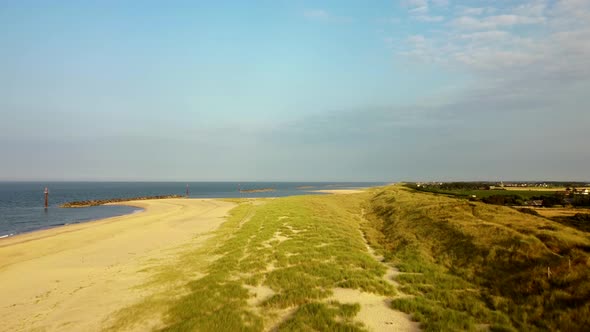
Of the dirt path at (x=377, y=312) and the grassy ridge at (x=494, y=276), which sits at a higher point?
the grassy ridge at (x=494, y=276)

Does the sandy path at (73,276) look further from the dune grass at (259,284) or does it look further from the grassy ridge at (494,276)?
the grassy ridge at (494,276)

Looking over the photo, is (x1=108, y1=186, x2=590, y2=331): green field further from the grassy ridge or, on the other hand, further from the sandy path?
the sandy path

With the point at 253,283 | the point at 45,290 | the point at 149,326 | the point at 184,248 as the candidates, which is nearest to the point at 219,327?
the point at 149,326

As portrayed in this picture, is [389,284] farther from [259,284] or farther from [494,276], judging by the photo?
[259,284]

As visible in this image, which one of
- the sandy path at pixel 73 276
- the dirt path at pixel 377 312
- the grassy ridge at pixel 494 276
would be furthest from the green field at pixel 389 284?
the sandy path at pixel 73 276

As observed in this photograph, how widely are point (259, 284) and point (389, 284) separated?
5.31 meters

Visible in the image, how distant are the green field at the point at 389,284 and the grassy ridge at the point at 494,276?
0.04m

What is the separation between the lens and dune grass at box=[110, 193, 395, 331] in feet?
30.6

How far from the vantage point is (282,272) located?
570 inches

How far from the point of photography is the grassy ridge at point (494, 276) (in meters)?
8.87

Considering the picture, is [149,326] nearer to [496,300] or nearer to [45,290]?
[45,290]

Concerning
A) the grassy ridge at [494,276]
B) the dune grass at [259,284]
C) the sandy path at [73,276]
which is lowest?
the sandy path at [73,276]

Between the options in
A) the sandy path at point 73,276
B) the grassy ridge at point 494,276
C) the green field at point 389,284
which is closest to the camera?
the grassy ridge at point 494,276

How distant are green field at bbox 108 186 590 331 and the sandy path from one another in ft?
4.42
